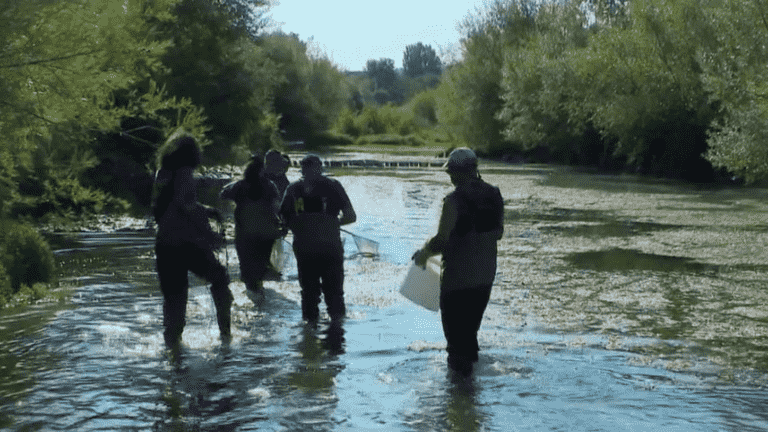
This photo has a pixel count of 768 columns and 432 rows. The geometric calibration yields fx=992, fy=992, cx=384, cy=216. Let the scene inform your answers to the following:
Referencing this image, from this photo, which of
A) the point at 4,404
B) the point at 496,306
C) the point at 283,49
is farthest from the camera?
the point at 283,49

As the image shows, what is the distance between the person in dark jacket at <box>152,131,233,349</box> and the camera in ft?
27.3

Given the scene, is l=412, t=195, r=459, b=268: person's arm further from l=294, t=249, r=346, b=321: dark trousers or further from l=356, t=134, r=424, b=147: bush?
l=356, t=134, r=424, b=147: bush

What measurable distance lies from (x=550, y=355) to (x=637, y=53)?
36880 millimetres

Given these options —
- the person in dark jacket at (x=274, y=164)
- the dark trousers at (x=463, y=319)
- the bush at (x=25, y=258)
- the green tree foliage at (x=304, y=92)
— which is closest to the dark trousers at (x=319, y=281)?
the person in dark jacket at (x=274, y=164)

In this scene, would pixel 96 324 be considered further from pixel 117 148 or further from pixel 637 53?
pixel 637 53

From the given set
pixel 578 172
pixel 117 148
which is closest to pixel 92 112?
pixel 117 148

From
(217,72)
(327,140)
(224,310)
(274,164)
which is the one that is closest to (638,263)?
(274,164)

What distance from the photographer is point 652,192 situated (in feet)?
118

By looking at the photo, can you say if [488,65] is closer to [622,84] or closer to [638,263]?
[622,84]

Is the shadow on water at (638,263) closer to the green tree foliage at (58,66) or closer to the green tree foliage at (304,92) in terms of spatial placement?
the green tree foliage at (58,66)

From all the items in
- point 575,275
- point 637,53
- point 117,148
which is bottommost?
point 575,275

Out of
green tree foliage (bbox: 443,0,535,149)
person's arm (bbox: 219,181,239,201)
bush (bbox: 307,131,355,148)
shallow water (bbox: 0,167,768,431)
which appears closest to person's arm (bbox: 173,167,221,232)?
shallow water (bbox: 0,167,768,431)

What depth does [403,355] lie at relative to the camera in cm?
927

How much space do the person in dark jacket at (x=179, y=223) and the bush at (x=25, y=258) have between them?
16.4 ft
